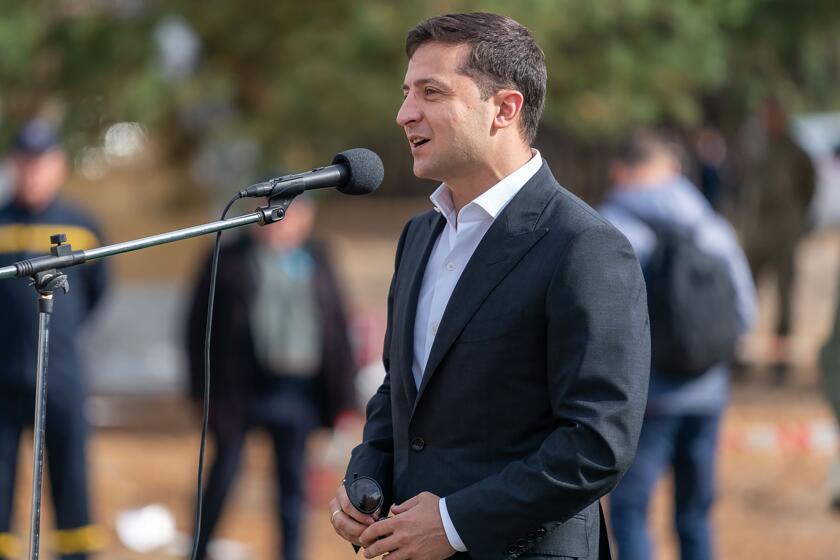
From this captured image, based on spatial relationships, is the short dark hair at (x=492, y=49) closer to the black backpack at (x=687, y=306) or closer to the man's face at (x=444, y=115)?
the man's face at (x=444, y=115)

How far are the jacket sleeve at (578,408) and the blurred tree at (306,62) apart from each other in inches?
211

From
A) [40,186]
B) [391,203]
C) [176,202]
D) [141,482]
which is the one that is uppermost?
[391,203]

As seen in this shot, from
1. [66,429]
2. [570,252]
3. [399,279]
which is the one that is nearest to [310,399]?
[66,429]

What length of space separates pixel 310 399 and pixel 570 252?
416 cm

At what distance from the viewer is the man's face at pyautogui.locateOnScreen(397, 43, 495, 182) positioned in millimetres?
2854

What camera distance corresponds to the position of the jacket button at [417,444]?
9.53 ft

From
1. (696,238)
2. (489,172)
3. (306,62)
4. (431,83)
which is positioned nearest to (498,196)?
(489,172)

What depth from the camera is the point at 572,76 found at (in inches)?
346

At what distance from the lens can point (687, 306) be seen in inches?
222

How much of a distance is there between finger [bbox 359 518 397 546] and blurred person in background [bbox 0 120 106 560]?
3249 mm

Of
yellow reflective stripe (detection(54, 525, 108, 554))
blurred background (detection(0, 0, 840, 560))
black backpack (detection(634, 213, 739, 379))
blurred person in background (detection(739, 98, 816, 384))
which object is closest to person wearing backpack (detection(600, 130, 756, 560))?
black backpack (detection(634, 213, 739, 379))

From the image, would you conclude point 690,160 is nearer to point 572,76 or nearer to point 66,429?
point 572,76

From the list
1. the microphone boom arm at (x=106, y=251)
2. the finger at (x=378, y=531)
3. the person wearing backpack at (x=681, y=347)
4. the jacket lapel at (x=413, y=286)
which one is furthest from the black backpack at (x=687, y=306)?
the microphone boom arm at (x=106, y=251)

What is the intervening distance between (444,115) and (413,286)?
0.41 meters
